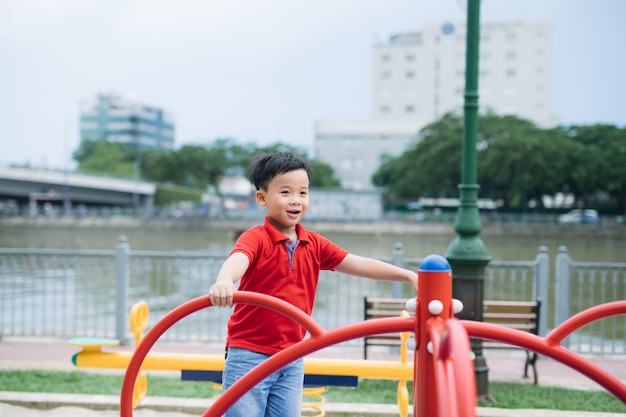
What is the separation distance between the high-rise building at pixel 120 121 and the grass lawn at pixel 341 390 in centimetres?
11322

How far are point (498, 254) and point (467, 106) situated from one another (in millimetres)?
26586

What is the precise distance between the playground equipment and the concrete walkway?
2614 mm

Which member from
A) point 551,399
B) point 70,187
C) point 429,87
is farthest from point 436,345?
point 429,87

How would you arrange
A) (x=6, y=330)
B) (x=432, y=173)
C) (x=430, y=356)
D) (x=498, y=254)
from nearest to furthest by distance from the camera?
(x=430, y=356) → (x=6, y=330) → (x=498, y=254) → (x=432, y=173)

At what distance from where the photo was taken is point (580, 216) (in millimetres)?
50844

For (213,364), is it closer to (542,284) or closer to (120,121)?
(542,284)

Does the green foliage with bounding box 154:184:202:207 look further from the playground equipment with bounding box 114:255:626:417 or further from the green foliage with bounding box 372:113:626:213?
the playground equipment with bounding box 114:255:626:417

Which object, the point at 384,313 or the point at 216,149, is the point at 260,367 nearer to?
the point at 384,313

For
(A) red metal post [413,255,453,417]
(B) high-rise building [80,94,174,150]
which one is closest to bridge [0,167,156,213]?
(B) high-rise building [80,94,174,150]

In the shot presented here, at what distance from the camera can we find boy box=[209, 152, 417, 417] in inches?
107

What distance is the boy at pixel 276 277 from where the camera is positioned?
107 inches

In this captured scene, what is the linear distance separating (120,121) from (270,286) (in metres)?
120

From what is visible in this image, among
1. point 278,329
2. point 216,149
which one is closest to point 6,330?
point 278,329

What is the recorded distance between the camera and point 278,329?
108 inches
